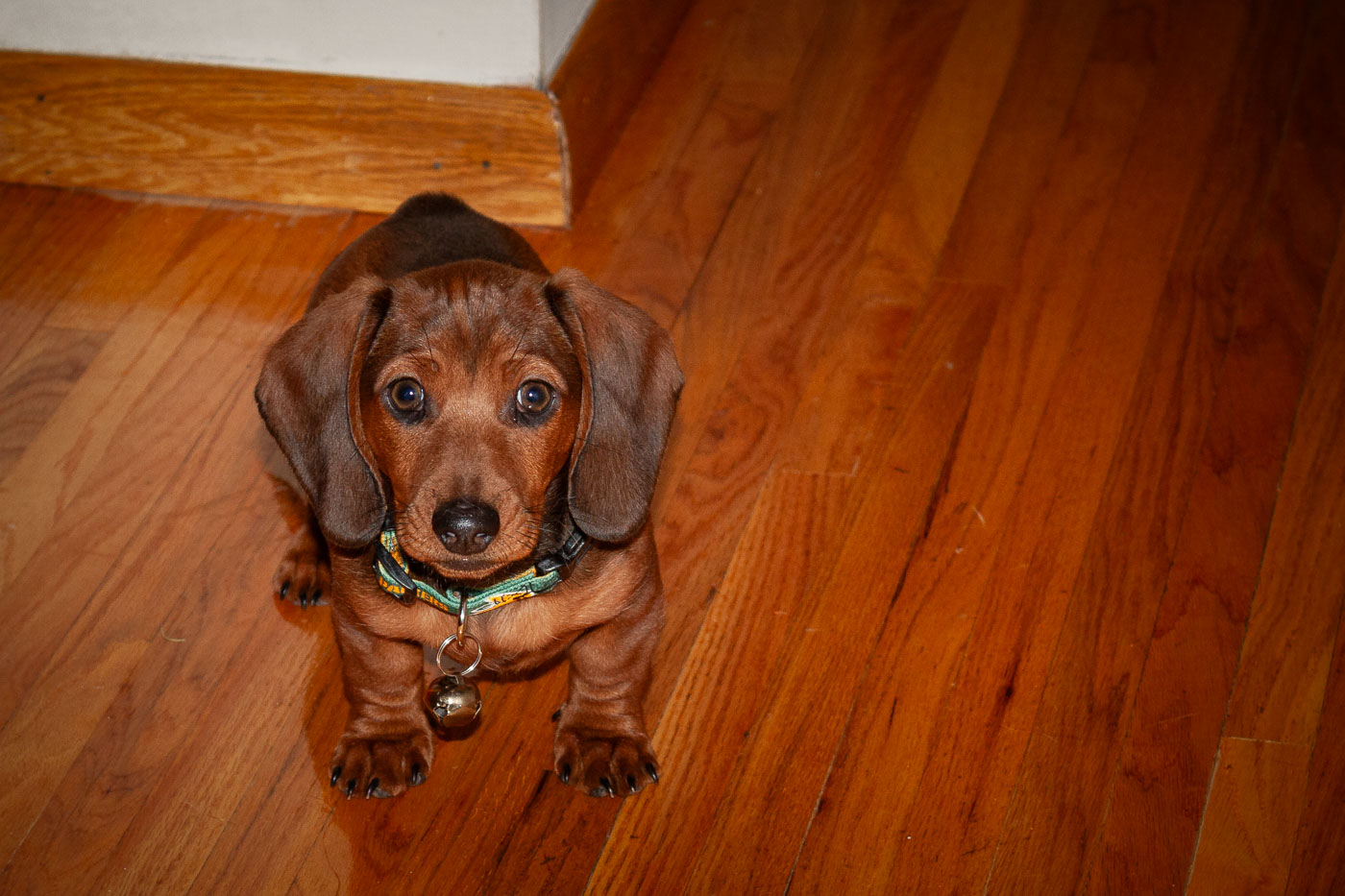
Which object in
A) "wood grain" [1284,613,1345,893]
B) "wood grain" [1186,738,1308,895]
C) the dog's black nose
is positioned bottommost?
"wood grain" [1186,738,1308,895]

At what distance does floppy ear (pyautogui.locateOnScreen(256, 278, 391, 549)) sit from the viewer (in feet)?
8.16

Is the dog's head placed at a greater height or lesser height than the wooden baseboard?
greater

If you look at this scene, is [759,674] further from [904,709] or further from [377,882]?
[377,882]

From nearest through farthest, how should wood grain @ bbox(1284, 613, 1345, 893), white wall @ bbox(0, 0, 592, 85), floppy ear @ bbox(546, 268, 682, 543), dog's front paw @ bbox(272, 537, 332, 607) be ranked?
floppy ear @ bbox(546, 268, 682, 543) → wood grain @ bbox(1284, 613, 1345, 893) → dog's front paw @ bbox(272, 537, 332, 607) → white wall @ bbox(0, 0, 592, 85)

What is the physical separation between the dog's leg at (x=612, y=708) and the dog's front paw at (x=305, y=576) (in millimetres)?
662

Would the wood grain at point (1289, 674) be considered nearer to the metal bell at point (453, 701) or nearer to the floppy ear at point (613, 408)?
the floppy ear at point (613, 408)

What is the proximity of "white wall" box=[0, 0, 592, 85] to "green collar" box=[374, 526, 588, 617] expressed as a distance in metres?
1.79

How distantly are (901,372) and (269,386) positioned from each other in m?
1.74

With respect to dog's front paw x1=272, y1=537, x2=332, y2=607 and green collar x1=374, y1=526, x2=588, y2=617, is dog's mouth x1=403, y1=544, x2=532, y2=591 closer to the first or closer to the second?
green collar x1=374, y1=526, x2=588, y2=617

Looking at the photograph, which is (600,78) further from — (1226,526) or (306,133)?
(1226,526)

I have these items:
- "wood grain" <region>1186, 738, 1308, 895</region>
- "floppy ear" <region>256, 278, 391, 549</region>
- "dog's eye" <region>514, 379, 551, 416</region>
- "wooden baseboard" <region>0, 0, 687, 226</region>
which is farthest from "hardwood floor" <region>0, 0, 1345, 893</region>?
"dog's eye" <region>514, 379, 551, 416</region>

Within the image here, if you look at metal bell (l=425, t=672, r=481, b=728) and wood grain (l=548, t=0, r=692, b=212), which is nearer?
metal bell (l=425, t=672, r=481, b=728)

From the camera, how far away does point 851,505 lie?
10.9ft

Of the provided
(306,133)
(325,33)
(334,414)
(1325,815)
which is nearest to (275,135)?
(306,133)
